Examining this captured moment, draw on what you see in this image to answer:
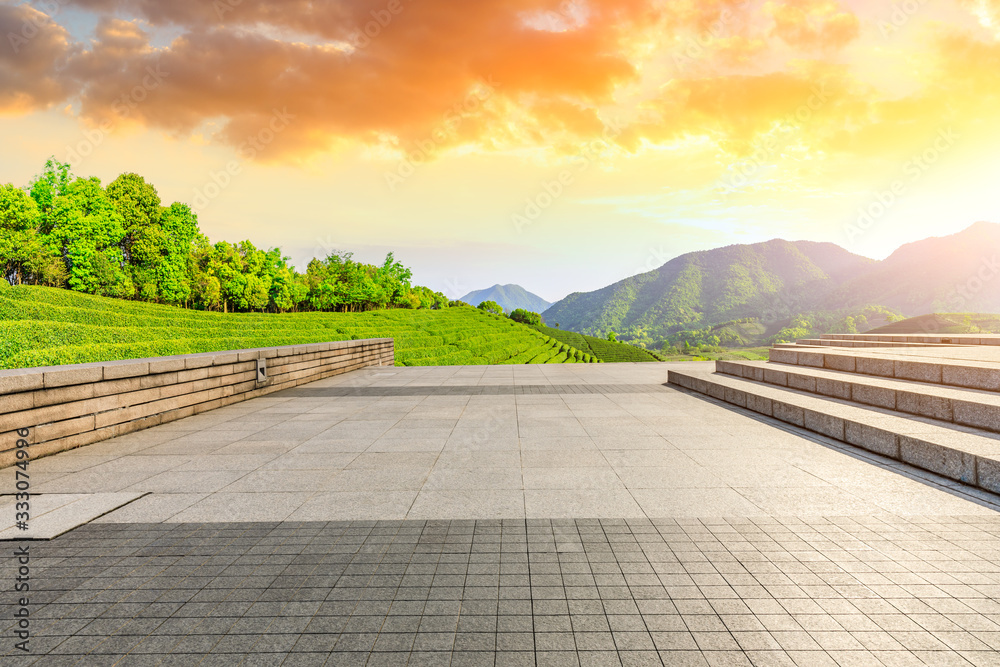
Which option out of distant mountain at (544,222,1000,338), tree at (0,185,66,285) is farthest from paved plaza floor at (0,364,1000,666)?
distant mountain at (544,222,1000,338)

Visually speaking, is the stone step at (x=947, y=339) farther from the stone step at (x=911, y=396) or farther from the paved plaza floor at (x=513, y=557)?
the paved plaza floor at (x=513, y=557)

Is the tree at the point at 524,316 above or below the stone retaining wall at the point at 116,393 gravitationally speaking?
above

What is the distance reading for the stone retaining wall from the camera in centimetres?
557

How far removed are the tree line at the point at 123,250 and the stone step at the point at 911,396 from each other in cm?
4374

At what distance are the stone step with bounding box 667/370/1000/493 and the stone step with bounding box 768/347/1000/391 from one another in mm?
1657

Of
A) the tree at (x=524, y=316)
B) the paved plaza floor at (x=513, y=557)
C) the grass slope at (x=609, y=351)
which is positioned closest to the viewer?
the paved plaza floor at (x=513, y=557)

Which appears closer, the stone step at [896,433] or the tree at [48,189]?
the stone step at [896,433]

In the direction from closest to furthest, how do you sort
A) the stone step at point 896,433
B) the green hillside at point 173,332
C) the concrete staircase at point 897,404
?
1. the stone step at point 896,433
2. the concrete staircase at point 897,404
3. the green hillside at point 173,332

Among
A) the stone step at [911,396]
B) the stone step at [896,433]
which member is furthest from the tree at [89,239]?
the stone step at [911,396]

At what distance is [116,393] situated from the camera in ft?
22.5

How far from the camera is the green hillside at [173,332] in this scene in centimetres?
1865

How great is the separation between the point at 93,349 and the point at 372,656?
2183cm

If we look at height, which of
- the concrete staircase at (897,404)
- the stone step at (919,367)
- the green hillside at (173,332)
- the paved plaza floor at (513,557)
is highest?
the green hillside at (173,332)

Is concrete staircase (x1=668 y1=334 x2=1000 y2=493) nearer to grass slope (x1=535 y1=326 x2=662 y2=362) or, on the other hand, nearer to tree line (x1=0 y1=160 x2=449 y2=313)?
tree line (x1=0 y1=160 x2=449 y2=313)
